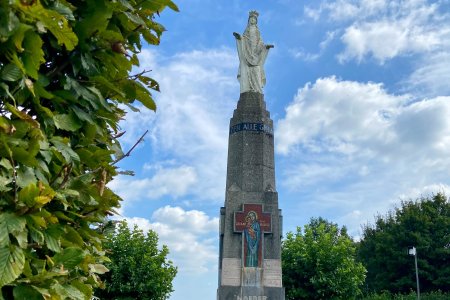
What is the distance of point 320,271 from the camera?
23.0m

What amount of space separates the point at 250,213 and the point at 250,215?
0.24ft

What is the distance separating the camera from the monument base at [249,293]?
16594 mm

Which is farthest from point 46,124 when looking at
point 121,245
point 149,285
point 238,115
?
point 121,245

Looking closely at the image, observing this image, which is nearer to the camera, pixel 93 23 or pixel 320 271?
pixel 93 23

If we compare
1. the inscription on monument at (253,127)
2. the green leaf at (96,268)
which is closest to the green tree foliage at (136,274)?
the inscription on monument at (253,127)

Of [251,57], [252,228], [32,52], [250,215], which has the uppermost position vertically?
[251,57]

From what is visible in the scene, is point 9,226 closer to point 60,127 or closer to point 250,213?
point 60,127

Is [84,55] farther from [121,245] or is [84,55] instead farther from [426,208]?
[426,208]

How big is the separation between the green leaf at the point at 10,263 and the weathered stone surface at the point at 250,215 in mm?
14943

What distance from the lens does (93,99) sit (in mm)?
3104

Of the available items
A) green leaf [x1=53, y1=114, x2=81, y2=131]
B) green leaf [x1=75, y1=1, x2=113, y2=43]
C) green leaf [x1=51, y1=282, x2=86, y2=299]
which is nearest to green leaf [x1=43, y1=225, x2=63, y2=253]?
green leaf [x1=51, y1=282, x2=86, y2=299]

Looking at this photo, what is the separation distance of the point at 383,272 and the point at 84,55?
40050 millimetres

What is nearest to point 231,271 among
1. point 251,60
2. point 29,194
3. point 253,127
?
point 253,127

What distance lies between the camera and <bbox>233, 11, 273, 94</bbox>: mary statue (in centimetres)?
2003
